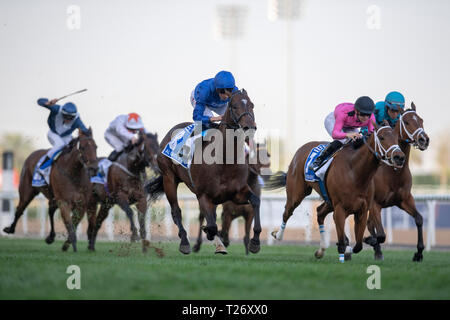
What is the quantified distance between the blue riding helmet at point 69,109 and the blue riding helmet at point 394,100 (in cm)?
451

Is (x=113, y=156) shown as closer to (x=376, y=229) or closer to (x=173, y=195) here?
(x=173, y=195)

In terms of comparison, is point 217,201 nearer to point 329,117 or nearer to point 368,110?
point 368,110

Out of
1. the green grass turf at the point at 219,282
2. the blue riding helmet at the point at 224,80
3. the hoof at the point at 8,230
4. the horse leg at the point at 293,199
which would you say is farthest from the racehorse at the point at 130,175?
the green grass turf at the point at 219,282

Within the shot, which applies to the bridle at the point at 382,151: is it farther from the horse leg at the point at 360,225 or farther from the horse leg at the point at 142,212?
the horse leg at the point at 142,212

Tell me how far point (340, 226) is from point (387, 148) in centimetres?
94

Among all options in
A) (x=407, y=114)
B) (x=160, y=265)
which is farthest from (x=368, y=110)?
(x=160, y=265)

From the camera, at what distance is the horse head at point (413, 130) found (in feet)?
26.6

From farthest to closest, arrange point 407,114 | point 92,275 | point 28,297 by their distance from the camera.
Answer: point 407,114
point 92,275
point 28,297

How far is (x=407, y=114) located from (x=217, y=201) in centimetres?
230

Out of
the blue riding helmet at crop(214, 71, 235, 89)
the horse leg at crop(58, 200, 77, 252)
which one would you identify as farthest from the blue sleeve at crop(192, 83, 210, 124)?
the horse leg at crop(58, 200, 77, 252)

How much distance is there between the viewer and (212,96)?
8.00m

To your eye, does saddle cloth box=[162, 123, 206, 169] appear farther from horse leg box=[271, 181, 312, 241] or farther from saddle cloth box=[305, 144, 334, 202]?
horse leg box=[271, 181, 312, 241]
